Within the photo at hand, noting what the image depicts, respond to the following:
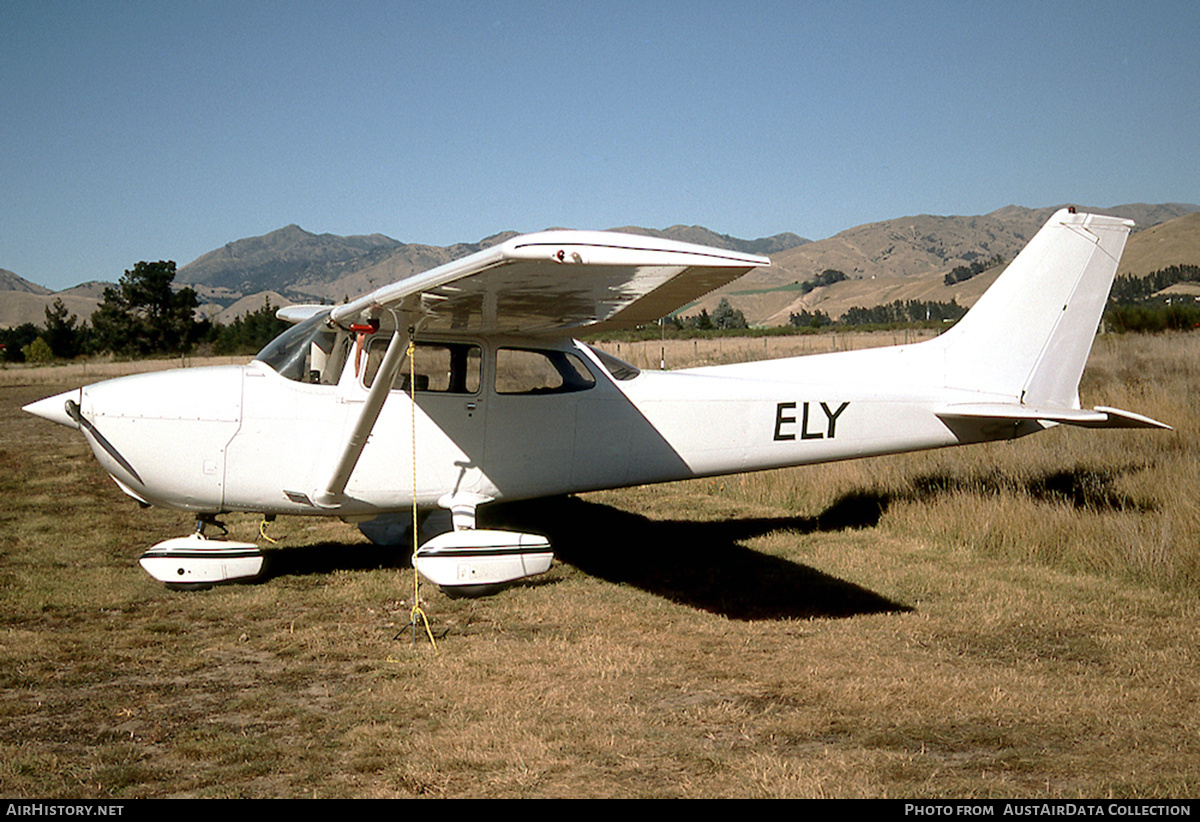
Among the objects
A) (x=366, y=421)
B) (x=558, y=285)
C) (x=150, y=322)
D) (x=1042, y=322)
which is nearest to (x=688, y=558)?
(x=366, y=421)

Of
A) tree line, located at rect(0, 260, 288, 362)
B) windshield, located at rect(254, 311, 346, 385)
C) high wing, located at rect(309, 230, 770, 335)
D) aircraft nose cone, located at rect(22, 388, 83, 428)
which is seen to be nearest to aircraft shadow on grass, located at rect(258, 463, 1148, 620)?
windshield, located at rect(254, 311, 346, 385)

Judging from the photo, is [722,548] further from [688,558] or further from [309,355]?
[309,355]

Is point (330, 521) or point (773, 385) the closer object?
point (773, 385)

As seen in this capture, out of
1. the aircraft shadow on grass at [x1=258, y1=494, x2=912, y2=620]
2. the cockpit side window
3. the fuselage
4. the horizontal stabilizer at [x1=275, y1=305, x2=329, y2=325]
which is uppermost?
the horizontal stabilizer at [x1=275, y1=305, x2=329, y2=325]

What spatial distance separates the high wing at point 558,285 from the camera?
3.79m

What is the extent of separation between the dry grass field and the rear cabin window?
1.60 meters

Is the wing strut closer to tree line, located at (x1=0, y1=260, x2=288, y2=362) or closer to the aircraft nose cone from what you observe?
the aircraft nose cone

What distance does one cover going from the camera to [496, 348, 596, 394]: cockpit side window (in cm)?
646

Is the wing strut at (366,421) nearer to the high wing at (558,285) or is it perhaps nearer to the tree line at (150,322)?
the high wing at (558,285)

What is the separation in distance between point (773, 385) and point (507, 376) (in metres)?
2.41

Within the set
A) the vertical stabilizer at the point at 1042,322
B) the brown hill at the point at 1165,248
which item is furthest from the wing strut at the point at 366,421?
the brown hill at the point at 1165,248
